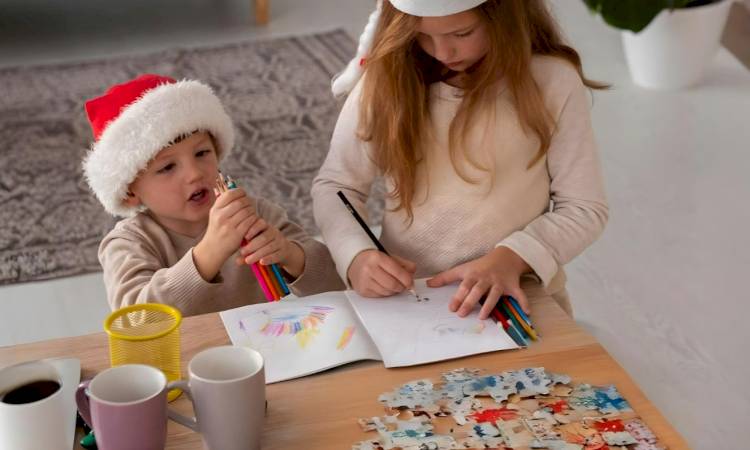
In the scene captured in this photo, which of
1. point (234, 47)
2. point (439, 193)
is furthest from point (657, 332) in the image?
point (234, 47)

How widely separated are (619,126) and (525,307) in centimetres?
227

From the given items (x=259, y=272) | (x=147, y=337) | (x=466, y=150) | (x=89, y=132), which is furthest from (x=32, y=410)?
(x=89, y=132)

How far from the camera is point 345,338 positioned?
144cm

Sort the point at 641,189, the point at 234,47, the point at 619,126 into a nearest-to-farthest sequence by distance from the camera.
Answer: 1. the point at 641,189
2. the point at 619,126
3. the point at 234,47

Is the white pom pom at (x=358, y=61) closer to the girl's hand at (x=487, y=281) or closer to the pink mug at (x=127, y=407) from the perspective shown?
the girl's hand at (x=487, y=281)

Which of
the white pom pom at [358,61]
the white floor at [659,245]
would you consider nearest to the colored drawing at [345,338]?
the white pom pom at [358,61]

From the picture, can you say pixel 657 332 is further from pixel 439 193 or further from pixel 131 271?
pixel 131 271

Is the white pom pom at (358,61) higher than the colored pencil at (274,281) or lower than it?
higher

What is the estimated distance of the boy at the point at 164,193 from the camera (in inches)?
67.4

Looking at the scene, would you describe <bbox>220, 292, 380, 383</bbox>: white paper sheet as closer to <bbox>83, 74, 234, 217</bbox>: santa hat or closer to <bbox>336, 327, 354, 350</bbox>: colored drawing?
<bbox>336, 327, 354, 350</bbox>: colored drawing

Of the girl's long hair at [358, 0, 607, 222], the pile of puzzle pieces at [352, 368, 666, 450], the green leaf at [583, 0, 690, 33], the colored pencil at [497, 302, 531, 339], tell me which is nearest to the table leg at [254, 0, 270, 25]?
the green leaf at [583, 0, 690, 33]

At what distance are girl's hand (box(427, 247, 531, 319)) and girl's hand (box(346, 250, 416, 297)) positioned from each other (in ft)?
0.17

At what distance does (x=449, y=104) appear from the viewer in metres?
1.75

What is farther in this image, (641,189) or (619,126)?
(619,126)
